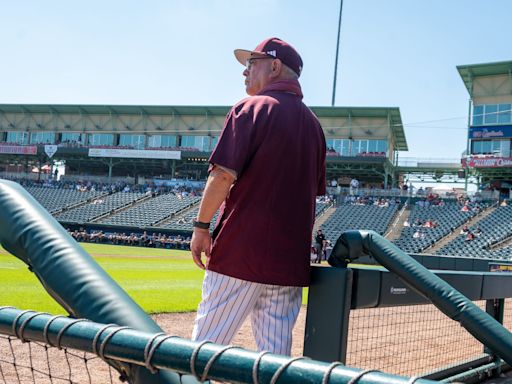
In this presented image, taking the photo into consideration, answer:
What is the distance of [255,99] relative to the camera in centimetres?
278

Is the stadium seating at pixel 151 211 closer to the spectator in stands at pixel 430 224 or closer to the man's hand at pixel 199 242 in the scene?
the spectator in stands at pixel 430 224

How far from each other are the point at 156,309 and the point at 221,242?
18.9 ft

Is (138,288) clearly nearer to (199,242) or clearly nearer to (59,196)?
(199,242)

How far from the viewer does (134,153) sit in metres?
44.6

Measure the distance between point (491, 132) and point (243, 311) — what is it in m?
A: 37.0

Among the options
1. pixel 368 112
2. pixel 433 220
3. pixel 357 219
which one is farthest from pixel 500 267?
pixel 368 112

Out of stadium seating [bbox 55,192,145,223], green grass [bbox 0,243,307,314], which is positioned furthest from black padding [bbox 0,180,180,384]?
stadium seating [bbox 55,192,145,223]

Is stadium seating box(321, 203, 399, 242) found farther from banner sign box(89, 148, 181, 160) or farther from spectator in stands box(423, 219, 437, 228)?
banner sign box(89, 148, 181, 160)

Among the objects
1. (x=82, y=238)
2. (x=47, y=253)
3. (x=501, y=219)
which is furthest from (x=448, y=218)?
(x=47, y=253)

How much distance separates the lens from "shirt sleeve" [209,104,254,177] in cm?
259

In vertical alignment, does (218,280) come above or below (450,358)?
above

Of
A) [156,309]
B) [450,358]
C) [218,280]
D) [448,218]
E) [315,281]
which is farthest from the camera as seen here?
[448,218]

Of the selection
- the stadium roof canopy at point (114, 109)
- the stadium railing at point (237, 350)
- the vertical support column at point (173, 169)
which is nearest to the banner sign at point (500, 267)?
the stadium railing at point (237, 350)

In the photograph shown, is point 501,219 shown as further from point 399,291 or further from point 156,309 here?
point 399,291
